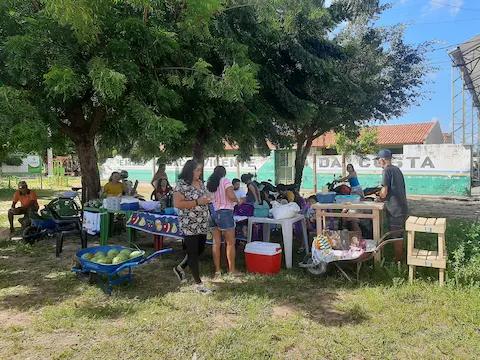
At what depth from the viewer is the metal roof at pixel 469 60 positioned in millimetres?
12836

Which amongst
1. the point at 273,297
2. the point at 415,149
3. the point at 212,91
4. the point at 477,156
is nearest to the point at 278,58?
the point at 212,91

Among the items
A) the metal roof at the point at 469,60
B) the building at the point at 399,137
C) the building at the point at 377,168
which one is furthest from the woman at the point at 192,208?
the building at the point at 399,137

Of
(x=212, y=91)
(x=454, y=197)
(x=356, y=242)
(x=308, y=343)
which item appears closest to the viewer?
(x=308, y=343)

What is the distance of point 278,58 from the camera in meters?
9.45

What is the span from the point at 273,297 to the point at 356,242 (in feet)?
4.66

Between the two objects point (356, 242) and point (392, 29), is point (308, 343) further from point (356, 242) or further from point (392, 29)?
point (392, 29)

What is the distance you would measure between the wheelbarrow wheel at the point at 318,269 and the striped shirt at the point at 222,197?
133 cm

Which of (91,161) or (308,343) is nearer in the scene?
(308,343)

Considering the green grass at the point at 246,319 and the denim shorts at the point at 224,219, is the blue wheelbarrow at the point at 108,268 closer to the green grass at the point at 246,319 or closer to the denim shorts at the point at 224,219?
the green grass at the point at 246,319

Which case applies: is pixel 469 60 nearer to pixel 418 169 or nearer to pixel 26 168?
pixel 418 169

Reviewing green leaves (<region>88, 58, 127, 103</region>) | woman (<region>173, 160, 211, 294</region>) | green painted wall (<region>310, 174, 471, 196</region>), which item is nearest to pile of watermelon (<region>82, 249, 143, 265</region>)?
woman (<region>173, 160, 211, 294</region>)

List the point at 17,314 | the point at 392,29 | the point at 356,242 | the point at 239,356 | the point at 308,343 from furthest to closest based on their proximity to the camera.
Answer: the point at 392,29 → the point at 356,242 → the point at 17,314 → the point at 308,343 → the point at 239,356

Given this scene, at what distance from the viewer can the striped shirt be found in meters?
5.43

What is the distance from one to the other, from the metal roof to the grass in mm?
10225
